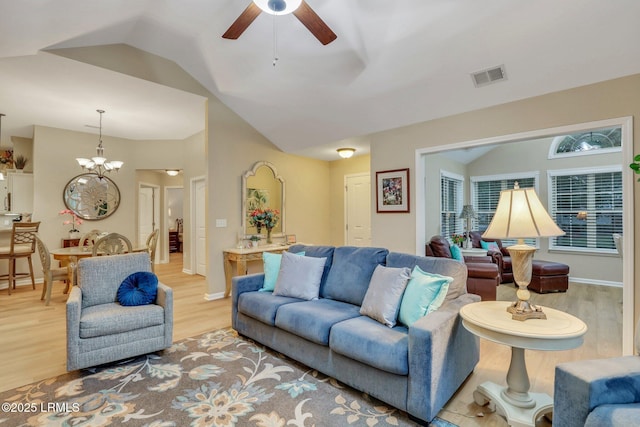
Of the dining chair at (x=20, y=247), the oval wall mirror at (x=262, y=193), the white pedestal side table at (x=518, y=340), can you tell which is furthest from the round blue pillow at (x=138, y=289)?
the dining chair at (x=20, y=247)

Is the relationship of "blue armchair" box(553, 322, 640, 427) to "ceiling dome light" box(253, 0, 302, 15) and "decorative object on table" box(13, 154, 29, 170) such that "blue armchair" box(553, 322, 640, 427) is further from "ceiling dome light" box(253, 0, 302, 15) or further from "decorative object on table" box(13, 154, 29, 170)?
"decorative object on table" box(13, 154, 29, 170)

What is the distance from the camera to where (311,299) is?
291cm

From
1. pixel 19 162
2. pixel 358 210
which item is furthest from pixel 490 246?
pixel 19 162

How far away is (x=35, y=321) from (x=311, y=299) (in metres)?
3.47

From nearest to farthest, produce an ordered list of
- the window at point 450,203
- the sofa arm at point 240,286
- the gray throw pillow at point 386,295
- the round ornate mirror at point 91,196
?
the gray throw pillow at point 386,295, the sofa arm at point 240,286, the round ornate mirror at point 91,196, the window at point 450,203

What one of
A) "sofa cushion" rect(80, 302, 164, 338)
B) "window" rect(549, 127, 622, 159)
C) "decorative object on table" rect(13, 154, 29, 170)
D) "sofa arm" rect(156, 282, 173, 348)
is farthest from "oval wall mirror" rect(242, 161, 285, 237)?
"window" rect(549, 127, 622, 159)

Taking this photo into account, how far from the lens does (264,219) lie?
17.6 ft

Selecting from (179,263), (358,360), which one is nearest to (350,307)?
(358,360)

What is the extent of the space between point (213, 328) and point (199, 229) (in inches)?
132

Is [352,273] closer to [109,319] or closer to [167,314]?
[167,314]

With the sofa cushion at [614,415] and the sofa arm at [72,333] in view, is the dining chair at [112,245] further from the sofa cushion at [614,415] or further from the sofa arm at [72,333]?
the sofa cushion at [614,415]

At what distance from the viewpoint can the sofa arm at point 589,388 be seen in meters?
1.33

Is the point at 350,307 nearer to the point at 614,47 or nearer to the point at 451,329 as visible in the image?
the point at 451,329

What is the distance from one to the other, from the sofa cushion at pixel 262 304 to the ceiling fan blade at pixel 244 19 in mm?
2311
